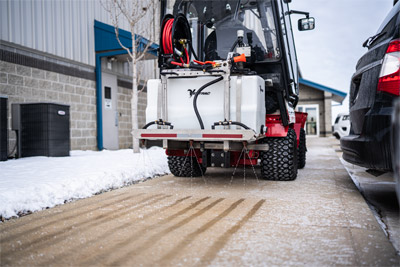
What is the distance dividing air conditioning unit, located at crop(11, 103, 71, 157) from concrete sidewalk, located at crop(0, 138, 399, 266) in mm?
3980

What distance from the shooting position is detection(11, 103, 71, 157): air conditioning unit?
770 cm

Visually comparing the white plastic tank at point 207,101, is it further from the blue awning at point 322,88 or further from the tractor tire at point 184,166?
the blue awning at point 322,88

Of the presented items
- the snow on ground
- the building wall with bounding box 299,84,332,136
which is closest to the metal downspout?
the snow on ground

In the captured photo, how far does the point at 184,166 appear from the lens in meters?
5.75

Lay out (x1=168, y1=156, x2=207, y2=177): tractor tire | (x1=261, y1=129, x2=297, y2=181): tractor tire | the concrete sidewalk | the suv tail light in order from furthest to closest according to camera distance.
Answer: (x1=168, y1=156, x2=207, y2=177): tractor tire, (x1=261, y1=129, x2=297, y2=181): tractor tire, the suv tail light, the concrete sidewalk

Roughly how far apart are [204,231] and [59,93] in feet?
25.6

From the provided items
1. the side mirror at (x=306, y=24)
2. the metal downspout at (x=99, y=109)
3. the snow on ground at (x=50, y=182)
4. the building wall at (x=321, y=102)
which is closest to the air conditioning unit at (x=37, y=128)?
the snow on ground at (x=50, y=182)

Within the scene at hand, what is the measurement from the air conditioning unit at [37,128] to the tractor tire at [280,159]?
4.99m

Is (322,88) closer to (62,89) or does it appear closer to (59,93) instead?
(62,89)

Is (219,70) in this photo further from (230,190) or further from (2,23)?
(2,23)

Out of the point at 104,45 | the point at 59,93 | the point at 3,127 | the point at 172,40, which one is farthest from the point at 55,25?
the point at 172,40

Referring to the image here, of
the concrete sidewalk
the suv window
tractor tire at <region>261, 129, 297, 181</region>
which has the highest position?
the suv window

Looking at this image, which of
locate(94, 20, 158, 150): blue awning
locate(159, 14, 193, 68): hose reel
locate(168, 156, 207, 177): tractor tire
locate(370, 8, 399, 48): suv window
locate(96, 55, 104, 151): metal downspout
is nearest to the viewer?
locate(370, 8, 399, 48): suv window

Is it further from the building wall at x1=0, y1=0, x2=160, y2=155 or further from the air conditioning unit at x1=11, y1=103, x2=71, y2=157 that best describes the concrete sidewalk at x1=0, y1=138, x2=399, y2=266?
the building wall at x1=0, y1=0, x2=160, y2=155
